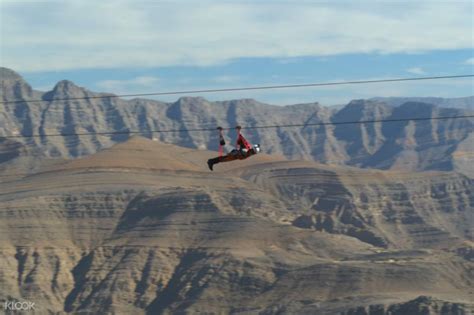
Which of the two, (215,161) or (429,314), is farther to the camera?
(429,314)

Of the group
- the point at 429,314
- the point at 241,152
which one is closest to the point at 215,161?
the point at 241,152

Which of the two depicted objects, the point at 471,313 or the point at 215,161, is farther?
the point at 471,313


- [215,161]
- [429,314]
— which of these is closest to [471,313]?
[429,314]

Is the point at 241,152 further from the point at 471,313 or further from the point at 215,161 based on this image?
the point at 471,313

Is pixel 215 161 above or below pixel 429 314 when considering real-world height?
above

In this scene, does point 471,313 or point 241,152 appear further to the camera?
point 471,313

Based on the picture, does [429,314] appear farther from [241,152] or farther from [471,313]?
[241,152]

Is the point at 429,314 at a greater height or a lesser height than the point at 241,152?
lesser

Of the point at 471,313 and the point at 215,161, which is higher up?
the point at 215,161
